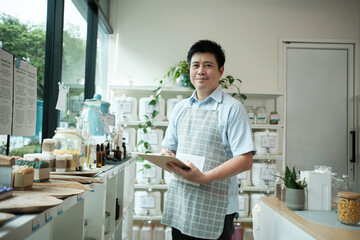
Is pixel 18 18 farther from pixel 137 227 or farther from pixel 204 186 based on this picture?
pixel 137 227

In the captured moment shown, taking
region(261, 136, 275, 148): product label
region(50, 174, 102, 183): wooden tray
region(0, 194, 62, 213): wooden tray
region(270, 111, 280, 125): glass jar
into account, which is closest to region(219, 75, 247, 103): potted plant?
region(270, 111, 280, 125): glass jar

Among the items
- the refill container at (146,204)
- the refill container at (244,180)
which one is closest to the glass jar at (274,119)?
the refill container at (244,180)

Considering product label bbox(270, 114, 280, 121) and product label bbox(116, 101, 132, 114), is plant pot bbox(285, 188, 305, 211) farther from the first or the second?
product label bbox(116, 101, 132, 114)

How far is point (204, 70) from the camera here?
161cm

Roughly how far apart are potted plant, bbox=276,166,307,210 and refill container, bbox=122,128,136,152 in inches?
77.4

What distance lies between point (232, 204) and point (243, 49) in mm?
2619

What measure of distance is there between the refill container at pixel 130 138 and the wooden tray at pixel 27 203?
7.74ft

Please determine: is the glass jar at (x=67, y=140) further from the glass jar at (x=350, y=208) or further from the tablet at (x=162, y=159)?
the glass jar at (x=350, y=208)

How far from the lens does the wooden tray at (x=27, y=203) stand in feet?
2.24

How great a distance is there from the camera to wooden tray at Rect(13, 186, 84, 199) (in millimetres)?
841

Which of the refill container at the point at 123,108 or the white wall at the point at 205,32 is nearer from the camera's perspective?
the refill container at the point at 123,108

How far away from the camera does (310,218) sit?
1422 mm

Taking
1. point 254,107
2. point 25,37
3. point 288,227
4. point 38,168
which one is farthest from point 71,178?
point 254,107

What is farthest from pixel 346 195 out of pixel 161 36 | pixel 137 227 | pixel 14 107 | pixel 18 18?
pixel 161 36
